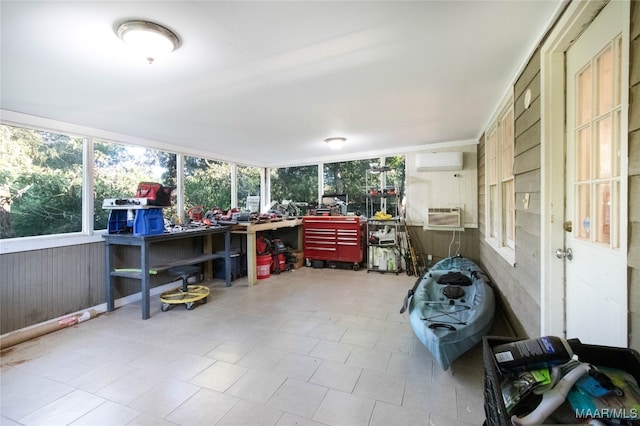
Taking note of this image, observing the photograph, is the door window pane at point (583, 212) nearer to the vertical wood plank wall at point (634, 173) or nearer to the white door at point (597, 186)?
the white door at point (597, 186)

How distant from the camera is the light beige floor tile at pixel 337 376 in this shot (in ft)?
6.46

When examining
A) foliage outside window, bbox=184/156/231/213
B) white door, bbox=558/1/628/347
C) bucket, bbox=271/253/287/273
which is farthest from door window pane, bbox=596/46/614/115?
foliage outside window, bbox=184/156/231/213

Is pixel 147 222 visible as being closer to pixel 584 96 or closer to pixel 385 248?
pixel 385 248

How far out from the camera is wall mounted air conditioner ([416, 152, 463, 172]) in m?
4.77

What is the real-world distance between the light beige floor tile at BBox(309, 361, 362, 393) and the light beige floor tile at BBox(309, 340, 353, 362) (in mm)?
88

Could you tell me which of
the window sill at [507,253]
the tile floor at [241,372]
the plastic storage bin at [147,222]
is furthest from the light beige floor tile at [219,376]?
the window sill at [507,253]

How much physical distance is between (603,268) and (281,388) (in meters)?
2.00

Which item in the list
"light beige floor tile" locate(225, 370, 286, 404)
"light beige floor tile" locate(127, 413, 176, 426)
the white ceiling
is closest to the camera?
the white ceiling

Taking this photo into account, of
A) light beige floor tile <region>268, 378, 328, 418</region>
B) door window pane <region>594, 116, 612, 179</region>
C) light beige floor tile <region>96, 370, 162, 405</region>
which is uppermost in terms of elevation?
door window pane <region>594, 116, 612, 179</region>

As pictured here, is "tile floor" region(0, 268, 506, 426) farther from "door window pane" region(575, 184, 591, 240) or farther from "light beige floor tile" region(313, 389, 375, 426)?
"door window pane" region(575, 184, 591, 240)

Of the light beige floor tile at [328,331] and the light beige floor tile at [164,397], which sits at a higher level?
the light beige floor tile at [328,331]

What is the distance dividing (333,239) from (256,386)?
3618 millimetres

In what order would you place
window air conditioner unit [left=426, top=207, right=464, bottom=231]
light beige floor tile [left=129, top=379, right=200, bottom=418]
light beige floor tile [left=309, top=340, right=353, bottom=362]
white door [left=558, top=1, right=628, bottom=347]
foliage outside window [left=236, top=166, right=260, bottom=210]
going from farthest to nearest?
foliage outside window [left=236, top=166, right=260, bottom=210]
window air conditioner unit [left=426, top=207, right=464, bottom=231]
light beige floor tile [left=309, top=340, right=353, bottom=362]
light beige floor tile [left=129, top=379, right=200, bottom=418]
white door [left=558, top=1, right=628, bottom=347]

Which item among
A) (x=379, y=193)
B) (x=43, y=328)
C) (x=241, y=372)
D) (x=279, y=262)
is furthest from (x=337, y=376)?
(x=379, y=193)
